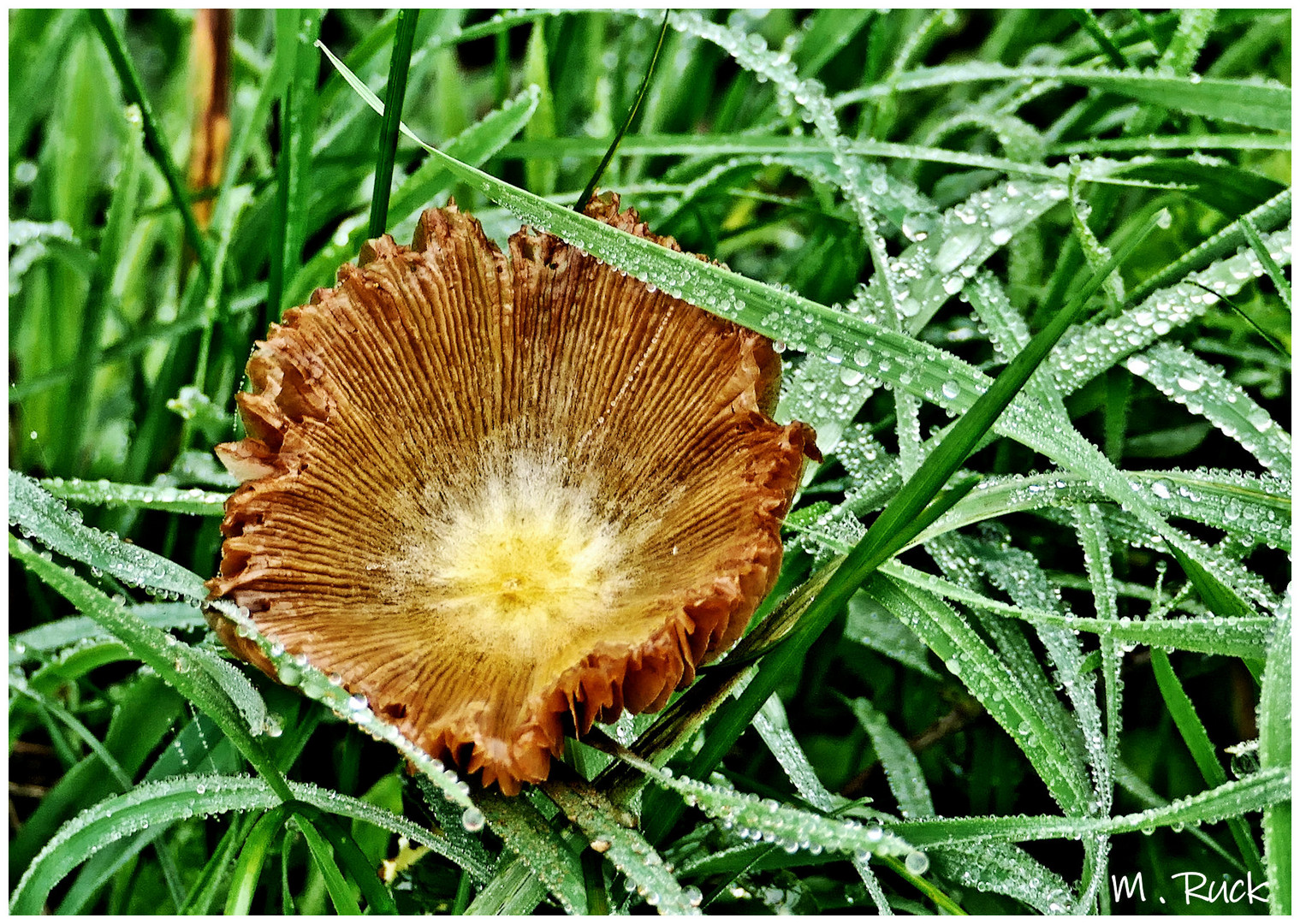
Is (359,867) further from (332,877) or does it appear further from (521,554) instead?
(521,554)

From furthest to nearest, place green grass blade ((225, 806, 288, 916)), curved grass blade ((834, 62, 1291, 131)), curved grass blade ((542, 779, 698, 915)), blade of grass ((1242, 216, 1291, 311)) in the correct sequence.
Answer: curved grass blade ((834, 62, 1291, 131)), blade of grass ((1242, 216, 1291, 311)), green grass blade ((225, 806, 288, 916)), curved grass blade ((542, 779, 698, 915))

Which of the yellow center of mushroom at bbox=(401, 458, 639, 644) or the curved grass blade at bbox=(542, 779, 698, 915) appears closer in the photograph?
the curved grass blade at bbox=(542, 779, 698, 915)

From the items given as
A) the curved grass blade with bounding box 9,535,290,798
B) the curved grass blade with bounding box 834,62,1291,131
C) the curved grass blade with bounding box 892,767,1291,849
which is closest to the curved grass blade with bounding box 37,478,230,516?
the curved grass blade with bounding box 9,535,290,798

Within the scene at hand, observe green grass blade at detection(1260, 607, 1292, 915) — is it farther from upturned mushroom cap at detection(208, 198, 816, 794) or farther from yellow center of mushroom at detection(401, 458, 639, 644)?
yellow center of mushroom at detection(401, 458, 639, 644)

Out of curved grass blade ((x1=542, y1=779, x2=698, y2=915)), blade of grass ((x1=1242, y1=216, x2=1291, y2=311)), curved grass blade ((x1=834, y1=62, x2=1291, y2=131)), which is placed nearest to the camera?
curved grass blade ((x1=542, y1=779, x2=698, y2=915))

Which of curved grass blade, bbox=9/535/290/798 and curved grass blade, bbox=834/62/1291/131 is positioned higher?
curved grass blade, bbox=834/62/1291/131

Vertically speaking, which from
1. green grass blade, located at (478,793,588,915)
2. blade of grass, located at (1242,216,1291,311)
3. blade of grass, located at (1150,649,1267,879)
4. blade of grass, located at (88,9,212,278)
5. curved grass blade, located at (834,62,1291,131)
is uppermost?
curved grass blade, located at (834,62,1291,131)

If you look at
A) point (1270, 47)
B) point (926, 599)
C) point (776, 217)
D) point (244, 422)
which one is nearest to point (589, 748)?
point (926, 599)

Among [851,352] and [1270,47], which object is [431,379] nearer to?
[851,352]
